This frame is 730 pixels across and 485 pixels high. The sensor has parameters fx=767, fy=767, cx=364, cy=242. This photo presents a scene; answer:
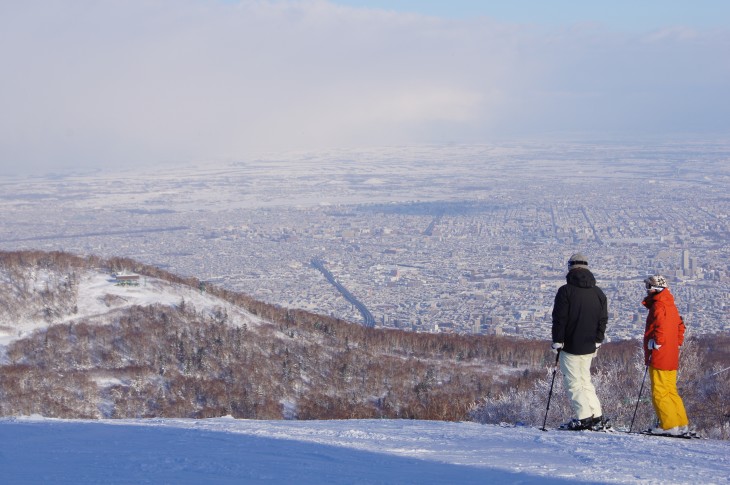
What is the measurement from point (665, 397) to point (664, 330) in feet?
2.47

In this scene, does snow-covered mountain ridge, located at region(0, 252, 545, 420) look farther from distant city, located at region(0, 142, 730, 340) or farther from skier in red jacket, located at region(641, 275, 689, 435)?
distant city, located at region(0, 142, 730, 340)

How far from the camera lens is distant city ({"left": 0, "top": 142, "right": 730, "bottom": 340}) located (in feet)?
140

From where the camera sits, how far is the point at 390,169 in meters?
115

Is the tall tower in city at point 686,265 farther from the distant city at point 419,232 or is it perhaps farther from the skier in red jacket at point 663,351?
the skier in red jacket at point 663,351

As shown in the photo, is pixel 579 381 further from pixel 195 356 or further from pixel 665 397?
pixel 195 356

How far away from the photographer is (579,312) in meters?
8.15

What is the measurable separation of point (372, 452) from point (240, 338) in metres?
18.3

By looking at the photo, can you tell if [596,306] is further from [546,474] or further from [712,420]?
[712,420]

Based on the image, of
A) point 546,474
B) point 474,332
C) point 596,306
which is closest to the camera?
point 546,474

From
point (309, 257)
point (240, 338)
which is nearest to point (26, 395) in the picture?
point (240, 338)

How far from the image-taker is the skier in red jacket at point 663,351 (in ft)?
26.5

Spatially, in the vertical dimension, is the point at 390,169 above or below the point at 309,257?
above

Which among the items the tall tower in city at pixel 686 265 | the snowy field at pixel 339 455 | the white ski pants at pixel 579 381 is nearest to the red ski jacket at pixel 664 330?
the white ski pants at pixel 579 381

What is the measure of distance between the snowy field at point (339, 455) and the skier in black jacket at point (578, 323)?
62 centimetres
